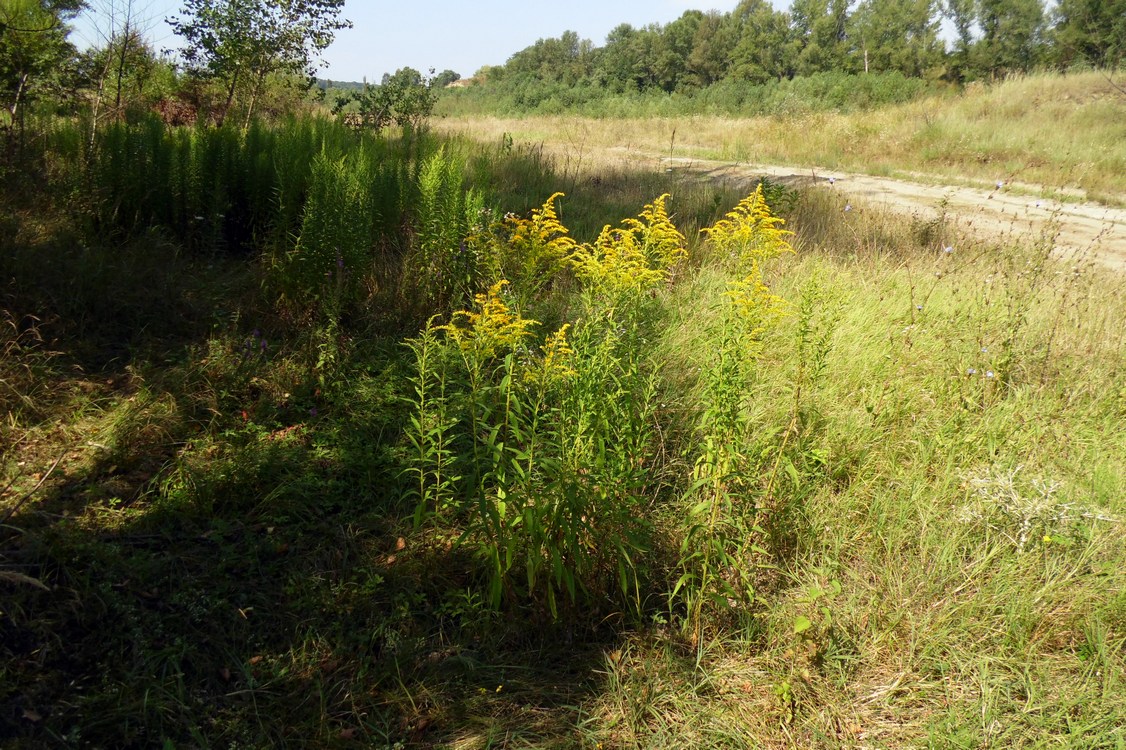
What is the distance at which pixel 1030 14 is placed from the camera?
31.7 m

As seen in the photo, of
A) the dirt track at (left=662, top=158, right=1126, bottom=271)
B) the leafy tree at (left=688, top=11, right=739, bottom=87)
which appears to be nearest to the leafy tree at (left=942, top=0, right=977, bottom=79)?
the leafy tree at (left=688, top=11, right=739, bottom=87)

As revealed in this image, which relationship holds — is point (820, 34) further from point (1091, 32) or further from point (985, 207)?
point (985, 207)

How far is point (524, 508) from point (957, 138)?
1471 cm

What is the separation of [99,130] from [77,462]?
3.35 metres

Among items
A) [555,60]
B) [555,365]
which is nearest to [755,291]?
[555,365]

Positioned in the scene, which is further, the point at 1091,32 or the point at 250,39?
the point at 1091,32

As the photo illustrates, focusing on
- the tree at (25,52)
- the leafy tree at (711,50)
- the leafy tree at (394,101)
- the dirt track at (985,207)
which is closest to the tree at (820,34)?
the leafy tree at (711,50)

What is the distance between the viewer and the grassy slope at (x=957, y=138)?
11758 mm

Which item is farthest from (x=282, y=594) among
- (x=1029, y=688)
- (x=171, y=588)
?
(x=1029, y=688)

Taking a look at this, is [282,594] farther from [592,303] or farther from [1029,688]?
[1029,688]

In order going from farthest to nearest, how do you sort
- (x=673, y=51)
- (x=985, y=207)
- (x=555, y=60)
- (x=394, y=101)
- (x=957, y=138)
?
(x=555, y=60), (x=673, y=51), (x=957, y=138), (x=394, y=101), (x=985, y=207)

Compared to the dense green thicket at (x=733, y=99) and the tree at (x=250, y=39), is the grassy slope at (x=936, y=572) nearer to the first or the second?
the tree at (x=250, y=39)

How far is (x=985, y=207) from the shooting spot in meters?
8.90

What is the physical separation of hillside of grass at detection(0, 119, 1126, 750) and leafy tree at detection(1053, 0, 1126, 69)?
2669 centimetres
